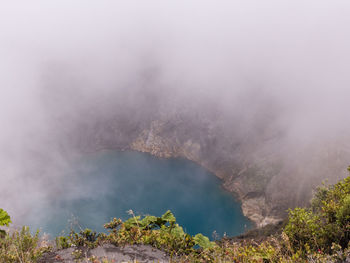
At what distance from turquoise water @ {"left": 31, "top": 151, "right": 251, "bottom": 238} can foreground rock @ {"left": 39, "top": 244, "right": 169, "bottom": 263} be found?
2525 inches

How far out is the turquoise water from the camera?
7469 cm

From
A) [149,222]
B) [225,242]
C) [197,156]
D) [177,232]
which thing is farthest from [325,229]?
[197,156]

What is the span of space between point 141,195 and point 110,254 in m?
82.8

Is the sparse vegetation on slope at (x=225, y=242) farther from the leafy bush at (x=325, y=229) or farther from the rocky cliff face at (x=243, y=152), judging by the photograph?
the rocky cliff face at (x=243, y=152)

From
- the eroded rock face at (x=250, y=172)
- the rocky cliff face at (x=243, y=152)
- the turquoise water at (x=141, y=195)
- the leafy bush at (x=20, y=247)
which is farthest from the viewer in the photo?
the rocky cliff face at (x=243, y=152)

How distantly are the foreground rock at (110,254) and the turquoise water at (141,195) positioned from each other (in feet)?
210

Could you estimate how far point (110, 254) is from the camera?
8906 mm

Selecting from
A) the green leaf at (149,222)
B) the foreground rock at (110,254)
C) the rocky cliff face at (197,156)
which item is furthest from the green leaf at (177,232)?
the rocky cliff face at (197,156)

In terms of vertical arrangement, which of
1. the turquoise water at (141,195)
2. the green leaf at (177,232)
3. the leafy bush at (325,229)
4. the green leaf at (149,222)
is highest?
the turquoise water at (141,195)

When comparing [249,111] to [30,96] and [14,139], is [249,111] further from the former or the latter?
[30,96]

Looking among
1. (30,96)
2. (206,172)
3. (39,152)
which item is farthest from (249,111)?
(30,96)

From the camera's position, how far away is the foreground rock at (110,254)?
834cm

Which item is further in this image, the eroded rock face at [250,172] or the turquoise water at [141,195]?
the eroded rock face at [250,172]

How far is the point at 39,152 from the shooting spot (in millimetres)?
110500
